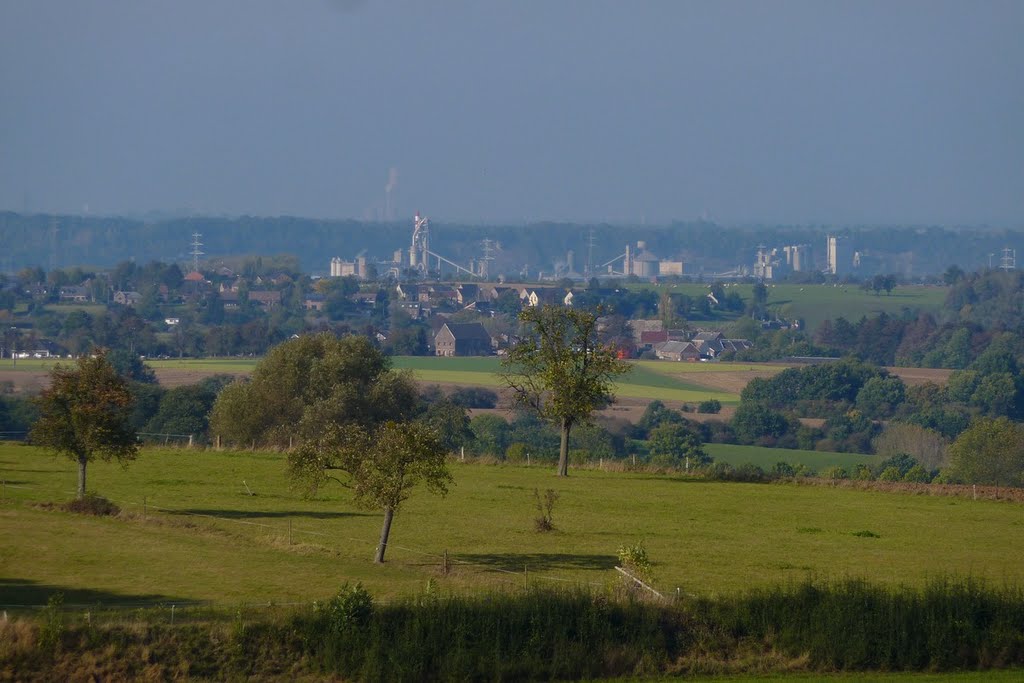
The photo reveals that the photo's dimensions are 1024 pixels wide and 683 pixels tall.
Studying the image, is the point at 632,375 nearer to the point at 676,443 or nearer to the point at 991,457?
the point at 676,443

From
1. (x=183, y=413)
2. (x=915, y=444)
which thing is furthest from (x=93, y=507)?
(x=915, y=444)

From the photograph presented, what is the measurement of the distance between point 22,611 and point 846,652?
1398 cm

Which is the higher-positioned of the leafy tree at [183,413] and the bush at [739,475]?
the bush at [739,475]

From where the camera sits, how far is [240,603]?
79.0ft

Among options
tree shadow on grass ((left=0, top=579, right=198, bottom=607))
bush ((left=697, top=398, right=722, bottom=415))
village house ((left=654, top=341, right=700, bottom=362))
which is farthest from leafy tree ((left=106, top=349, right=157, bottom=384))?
tree shadow on grass ((left=0, top=579, right=198, bottom=607))

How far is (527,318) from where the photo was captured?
45375 mm

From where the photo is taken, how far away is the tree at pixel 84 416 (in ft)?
114

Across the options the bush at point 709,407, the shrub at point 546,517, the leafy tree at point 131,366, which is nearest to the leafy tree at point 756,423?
the bush at point 709,407

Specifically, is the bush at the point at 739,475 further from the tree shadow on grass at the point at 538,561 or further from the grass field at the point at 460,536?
the tree shadow on grass at the point at 538,561

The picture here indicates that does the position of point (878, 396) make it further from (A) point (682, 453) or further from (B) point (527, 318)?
(B) point (527, 318)

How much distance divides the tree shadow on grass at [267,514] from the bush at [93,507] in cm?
152

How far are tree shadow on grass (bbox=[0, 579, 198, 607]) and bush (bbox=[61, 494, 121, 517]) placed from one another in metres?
7.66

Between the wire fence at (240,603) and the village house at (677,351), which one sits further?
the village house at (677,351)

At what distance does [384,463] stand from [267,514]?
6.89m
